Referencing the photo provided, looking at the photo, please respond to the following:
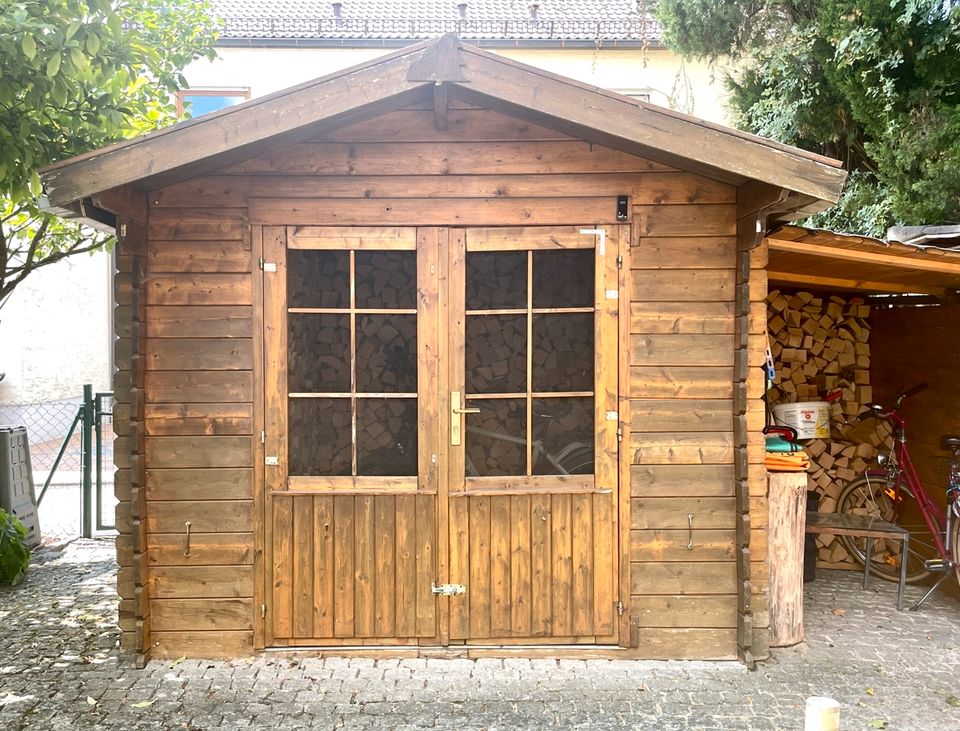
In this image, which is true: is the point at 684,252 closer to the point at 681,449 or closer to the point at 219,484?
the point at 681,449

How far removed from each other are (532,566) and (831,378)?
338cm

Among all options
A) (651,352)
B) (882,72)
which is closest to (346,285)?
(651,352)

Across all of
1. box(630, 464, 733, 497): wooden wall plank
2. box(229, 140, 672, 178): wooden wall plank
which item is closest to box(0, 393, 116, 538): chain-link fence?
box(229, 140, 672, 178): wooden wall plank

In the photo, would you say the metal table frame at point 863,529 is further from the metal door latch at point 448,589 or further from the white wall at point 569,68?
the white wall at point 569,68

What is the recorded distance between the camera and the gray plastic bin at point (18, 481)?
6.54m

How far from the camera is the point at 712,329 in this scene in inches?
172

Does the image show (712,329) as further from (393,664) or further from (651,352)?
(393,664)

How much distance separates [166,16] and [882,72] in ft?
21.8

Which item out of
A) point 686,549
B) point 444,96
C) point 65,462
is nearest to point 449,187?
point 444,96

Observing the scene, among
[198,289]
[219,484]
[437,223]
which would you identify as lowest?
[219,484]

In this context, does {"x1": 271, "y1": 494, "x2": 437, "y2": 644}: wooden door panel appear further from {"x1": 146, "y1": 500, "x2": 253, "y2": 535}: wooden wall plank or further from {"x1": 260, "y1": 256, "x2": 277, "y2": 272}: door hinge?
{"x1": 260, "y1": 256, "x2": 277, "y2": 272}: door hinge

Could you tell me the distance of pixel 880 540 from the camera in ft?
20.6

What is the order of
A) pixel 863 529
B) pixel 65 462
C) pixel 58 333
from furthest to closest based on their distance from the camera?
1. pixel 58 333
2. pixel 65 462
3. pixel 863 529

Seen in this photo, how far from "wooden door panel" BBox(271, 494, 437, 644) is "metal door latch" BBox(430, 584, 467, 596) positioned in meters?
0.03
